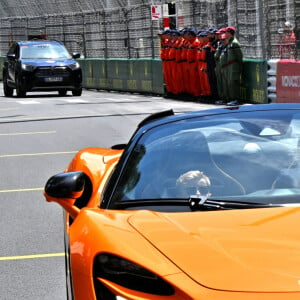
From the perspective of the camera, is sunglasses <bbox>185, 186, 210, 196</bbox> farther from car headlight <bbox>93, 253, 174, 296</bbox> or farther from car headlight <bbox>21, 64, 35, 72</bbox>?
car headlight <bbox>21, 64, 35, 72</bbox>

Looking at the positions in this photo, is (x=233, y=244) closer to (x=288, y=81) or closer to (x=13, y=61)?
(x=288, y=81)

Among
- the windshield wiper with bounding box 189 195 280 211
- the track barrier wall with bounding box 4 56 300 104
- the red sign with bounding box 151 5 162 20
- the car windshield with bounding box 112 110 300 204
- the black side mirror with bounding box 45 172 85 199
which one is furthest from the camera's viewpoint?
the red sign with bounding box 151 5 162 20

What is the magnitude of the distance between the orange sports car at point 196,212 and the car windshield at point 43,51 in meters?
25.4

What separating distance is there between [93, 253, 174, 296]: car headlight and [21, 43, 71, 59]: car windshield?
2737 cm

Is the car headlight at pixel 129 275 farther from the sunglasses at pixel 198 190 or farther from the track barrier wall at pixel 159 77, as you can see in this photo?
the track barrier wall at pixel 159 77

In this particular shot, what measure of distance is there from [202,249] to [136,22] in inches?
1205

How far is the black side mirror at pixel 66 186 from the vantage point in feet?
15.3

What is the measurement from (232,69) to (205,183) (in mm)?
19389

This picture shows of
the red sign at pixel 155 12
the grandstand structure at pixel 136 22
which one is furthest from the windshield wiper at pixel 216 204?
the red sign at pixel 155 12

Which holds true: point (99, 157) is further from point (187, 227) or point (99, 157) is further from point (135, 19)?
point (135, 19)

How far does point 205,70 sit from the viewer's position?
25250mm

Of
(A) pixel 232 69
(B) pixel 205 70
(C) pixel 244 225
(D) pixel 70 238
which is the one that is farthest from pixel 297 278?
(B) pixel 205 70

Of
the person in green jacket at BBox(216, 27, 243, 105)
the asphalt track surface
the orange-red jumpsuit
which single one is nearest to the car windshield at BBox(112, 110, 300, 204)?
the asphalt track surface

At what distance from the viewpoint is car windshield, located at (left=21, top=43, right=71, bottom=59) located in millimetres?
30672
